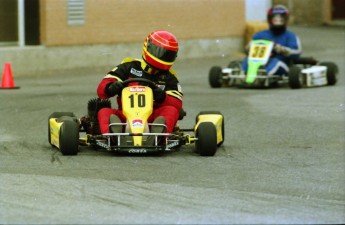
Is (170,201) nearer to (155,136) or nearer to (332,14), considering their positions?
(155,136)

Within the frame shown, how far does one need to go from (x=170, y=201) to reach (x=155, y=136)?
2.41 m

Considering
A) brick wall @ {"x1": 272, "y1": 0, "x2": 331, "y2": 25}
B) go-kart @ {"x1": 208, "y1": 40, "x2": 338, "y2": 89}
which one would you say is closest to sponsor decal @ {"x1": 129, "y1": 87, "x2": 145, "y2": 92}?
go-kart @ {"x1": 208, "y1": 40, "x2": 338, "y2": 89}

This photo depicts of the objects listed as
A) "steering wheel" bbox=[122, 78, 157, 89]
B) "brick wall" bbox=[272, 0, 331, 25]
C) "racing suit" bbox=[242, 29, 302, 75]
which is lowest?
"brick wall" bbox=[272, 0, 331, 25]

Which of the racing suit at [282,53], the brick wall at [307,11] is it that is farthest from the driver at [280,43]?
the brick wall at [307,11]

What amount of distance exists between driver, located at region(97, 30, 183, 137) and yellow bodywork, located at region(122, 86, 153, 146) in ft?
0.40

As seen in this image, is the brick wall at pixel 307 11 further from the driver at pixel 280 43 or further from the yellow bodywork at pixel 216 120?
the yellow bodywork at pixel 216 120

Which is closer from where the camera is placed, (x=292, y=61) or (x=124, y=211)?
(x=124, y=211)

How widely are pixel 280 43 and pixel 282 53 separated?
204 mm

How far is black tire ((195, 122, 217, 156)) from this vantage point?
10320 millimetres

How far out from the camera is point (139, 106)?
10555 millimetres

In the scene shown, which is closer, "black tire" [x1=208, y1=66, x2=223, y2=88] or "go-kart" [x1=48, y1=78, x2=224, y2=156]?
"go-kart" [x1=48, y1=78, x2=224, y2=156]

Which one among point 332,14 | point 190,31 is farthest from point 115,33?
point 332,14

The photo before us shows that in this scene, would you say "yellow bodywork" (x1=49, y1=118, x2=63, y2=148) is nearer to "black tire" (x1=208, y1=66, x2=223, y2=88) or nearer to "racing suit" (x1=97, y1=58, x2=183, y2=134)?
"racing suit" (x1=97, y1=58, x2=183, y2=134)

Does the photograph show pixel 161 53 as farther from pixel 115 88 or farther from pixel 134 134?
pixel 134 134
